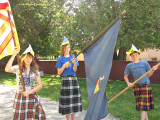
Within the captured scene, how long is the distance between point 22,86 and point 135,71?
2.43 meters

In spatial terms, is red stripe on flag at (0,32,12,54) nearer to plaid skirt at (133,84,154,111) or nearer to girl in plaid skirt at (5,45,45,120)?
girl in plaid skirt at (5,45,45,120)

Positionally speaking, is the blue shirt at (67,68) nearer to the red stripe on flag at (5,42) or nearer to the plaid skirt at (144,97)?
the red stripe on flag at (5,42)

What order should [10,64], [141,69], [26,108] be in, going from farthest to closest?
[141,69]
[26,108]
[10,64]

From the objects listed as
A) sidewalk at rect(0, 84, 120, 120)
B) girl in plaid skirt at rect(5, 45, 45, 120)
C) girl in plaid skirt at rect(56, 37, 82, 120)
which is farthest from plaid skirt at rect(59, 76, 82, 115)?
sidewalk at rect(0, 84, 120, 120)

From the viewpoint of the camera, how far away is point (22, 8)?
62.5 ft

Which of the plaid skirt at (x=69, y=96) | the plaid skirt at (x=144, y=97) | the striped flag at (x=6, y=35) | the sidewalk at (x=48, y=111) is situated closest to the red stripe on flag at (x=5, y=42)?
the striped flag at (x=6, y=35)

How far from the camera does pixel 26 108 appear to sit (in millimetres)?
3498

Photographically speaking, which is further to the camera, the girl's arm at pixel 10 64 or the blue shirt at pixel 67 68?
the blue shirt at pixel 67 68

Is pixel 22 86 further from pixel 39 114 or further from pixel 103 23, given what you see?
pixel 103 23

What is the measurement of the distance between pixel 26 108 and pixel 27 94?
0.97ft

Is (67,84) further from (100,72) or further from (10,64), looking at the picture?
(10,64)

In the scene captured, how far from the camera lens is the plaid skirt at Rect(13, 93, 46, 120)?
346 cm

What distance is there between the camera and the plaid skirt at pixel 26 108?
346 cm

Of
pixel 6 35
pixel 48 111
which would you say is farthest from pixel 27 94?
pixel 48 111
